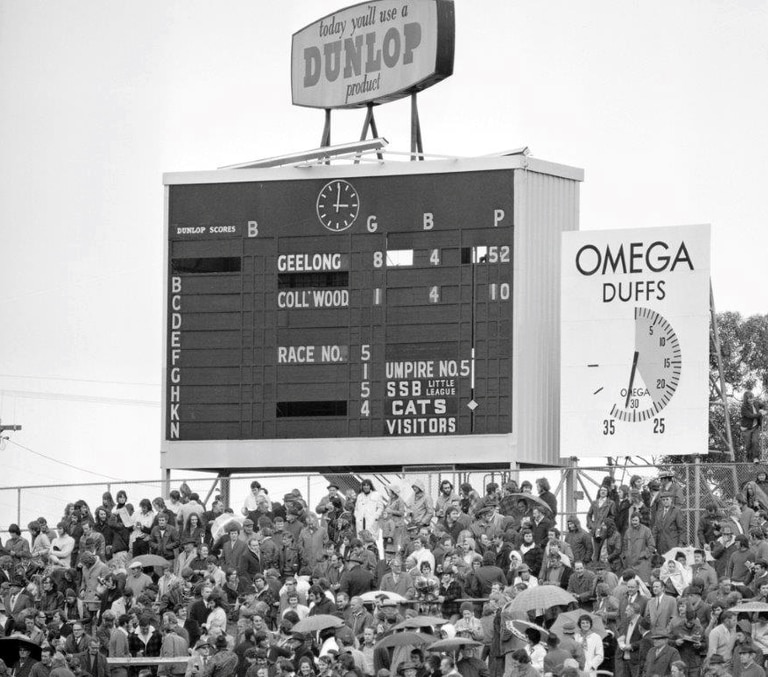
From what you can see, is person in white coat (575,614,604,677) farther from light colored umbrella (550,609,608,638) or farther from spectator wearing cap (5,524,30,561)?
spectator wearing cap (5,524,30,561)

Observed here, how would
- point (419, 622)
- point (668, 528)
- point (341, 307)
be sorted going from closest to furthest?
point (419, 622)
point (668, 528)
point (341, 307)

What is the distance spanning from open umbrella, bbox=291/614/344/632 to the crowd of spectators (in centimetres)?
4

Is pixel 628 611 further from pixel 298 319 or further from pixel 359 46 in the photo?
pixel 359 46

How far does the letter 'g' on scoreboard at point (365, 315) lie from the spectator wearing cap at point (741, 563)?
248 inches

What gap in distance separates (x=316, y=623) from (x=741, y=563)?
17.0ft

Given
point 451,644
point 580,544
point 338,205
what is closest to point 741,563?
point 580,544

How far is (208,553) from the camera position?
31359mm

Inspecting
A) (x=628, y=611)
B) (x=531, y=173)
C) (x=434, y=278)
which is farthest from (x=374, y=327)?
(x=628, y=611)

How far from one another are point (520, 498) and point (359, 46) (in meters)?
9.14

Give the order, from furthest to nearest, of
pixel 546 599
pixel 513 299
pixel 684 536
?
pixel 513 299 < pixel 684 536 < pixel 546 599

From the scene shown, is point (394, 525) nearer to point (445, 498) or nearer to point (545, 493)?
point (445, 498)

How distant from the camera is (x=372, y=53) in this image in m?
36.7

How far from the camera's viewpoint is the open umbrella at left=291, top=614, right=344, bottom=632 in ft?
88.3

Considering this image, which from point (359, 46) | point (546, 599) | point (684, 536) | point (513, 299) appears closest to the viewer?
point (546, 599)
